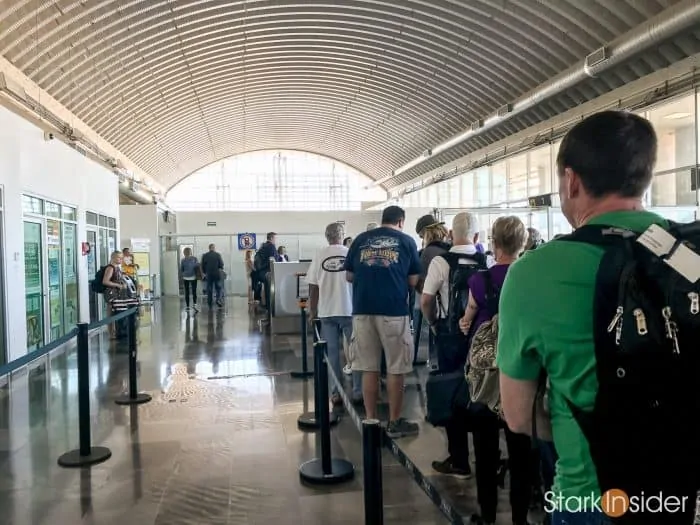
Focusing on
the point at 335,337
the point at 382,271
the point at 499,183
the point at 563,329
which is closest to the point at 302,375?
the point at 335,337

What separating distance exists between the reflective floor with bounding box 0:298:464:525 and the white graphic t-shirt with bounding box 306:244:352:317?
3.22 feet

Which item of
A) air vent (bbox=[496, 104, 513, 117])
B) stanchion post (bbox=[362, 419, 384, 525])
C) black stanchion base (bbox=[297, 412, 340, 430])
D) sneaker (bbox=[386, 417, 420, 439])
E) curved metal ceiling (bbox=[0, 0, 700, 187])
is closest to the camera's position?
stanchion post (bbox=[362, 419, 384, 525])

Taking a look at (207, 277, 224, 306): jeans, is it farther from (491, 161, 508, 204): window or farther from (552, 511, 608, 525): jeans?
(552, 511, 608, 525): jeans

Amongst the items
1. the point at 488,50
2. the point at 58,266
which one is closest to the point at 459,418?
the point at 58,266

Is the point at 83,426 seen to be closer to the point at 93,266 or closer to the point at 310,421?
the point at 310,421

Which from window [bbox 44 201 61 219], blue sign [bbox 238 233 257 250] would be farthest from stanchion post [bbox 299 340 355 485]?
blue sign [bbox 238 233 257 250]

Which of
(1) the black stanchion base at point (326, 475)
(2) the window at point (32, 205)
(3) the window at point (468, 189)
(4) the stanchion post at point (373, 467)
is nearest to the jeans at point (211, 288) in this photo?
(2) the window at point (32, 205)

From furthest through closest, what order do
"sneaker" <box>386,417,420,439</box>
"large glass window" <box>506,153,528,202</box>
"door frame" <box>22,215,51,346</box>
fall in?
"large glass window" <box>506,153,528,202</box> < "door frame" <box>22,215,51,346</box> < "sneaker" <box>386,417,420,439</box>

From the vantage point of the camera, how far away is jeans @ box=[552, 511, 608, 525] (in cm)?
118

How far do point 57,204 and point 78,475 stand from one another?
729 centimetres

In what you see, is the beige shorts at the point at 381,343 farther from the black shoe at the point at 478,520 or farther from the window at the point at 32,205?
the window at the point at 32,205

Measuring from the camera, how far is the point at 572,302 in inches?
44.3

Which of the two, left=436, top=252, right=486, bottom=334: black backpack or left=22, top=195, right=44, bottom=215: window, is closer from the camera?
left=436, top=252, right=486, bottom=334: black backpack

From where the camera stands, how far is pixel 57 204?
10.1 m
